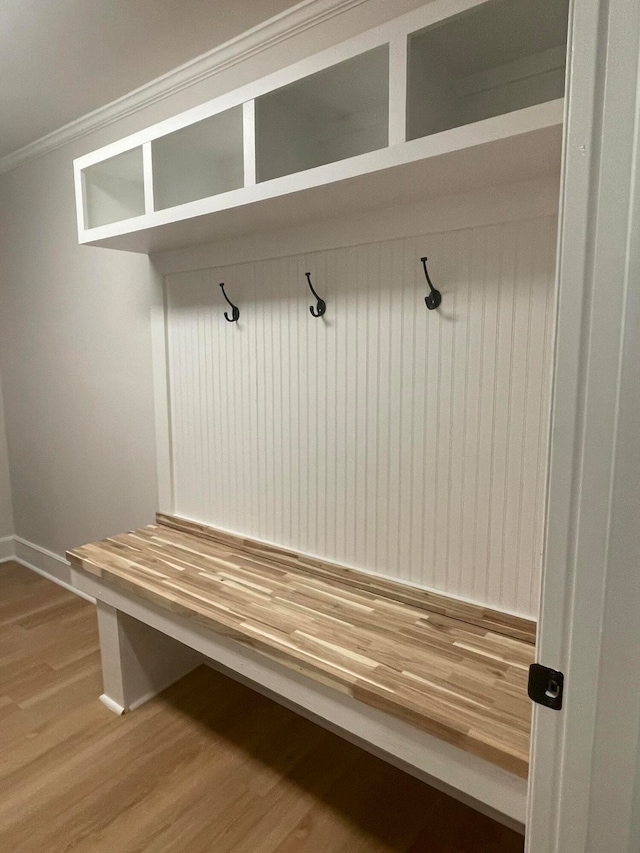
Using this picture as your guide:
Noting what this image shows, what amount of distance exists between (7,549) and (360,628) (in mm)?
2922

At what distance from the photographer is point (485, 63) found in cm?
113

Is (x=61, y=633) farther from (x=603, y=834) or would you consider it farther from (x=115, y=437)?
(x=603, y=834)

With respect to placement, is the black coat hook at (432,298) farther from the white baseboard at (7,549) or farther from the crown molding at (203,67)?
the white baseboard at (7,549)

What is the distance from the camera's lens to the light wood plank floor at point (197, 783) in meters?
1.54

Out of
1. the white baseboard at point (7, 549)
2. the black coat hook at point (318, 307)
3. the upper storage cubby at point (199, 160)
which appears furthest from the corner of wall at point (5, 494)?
the black coat hook at point (318, 307)

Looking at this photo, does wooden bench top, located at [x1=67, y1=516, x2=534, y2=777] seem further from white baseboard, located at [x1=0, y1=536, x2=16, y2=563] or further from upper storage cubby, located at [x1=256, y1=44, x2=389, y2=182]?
white baseboard, located at [x1=0, y1=536, x2=16, y2=563]

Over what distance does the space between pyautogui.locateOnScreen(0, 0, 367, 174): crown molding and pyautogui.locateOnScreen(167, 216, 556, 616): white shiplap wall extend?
700 mm

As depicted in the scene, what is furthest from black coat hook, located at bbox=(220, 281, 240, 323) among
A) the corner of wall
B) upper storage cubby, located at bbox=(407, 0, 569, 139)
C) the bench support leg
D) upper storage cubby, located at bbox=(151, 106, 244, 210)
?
the corner of wall

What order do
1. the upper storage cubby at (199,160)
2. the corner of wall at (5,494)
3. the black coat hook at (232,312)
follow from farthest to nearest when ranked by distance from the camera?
the corner of wall at (5,494) → the black coat hook at (232,312) → the upper storage cubby at (199,160)

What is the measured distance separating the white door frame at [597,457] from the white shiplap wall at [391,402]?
0.69 metres

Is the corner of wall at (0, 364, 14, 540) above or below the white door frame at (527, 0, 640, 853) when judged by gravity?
below

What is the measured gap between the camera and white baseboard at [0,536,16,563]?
11.3ft

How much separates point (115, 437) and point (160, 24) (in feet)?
5.47

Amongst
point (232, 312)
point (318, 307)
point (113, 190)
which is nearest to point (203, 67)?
point (113, 190)
